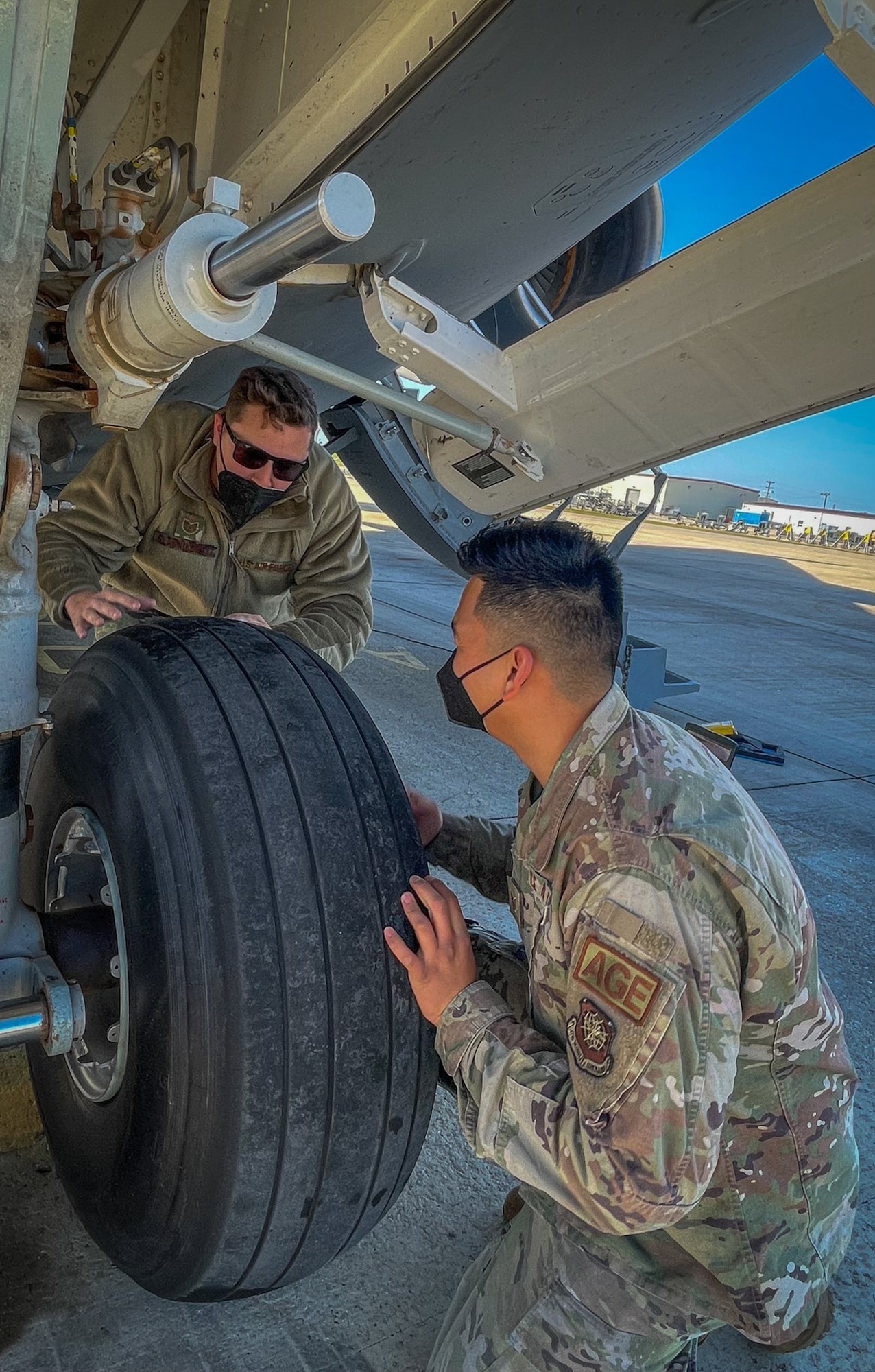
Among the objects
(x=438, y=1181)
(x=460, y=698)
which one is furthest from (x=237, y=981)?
(x=438, y=1181)

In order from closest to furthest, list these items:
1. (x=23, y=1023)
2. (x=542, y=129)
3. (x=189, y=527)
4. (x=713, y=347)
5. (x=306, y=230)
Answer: (x=306, y=230) → (x=23, y=1023) → (x=542, y=129) → (x=713, y=347) → (x=189, y=527)

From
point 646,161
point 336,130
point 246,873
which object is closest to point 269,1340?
point 246,873

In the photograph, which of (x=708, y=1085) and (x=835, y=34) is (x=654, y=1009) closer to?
(x=708, y=1085)

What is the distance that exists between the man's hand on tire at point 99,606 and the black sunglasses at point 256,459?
50cm

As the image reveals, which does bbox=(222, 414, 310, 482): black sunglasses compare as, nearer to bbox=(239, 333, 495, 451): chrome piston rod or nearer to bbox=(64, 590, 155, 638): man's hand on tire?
bbox=(239, 333, 495, 451): chrome piston rod

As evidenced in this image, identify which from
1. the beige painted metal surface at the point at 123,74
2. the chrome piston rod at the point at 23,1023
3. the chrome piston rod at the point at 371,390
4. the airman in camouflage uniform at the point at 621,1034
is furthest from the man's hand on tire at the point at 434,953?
the beige painted metal surface at the point at 123,74

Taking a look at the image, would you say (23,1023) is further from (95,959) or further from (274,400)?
(274,400)

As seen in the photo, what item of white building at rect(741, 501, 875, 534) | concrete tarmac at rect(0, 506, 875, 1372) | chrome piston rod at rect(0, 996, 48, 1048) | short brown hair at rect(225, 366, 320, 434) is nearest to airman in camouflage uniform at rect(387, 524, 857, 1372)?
concrete tarmac at rect(0, 506, 875, 1372)

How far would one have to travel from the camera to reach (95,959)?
1.44 m

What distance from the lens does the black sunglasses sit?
6.95 ft

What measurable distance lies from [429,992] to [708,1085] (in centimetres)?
36

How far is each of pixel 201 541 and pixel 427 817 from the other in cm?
97

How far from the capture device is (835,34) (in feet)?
4.23

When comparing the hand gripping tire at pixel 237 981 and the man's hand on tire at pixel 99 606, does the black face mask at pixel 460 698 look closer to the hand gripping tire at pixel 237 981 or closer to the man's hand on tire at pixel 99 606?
the hand gripping tire at pixel 237 981
